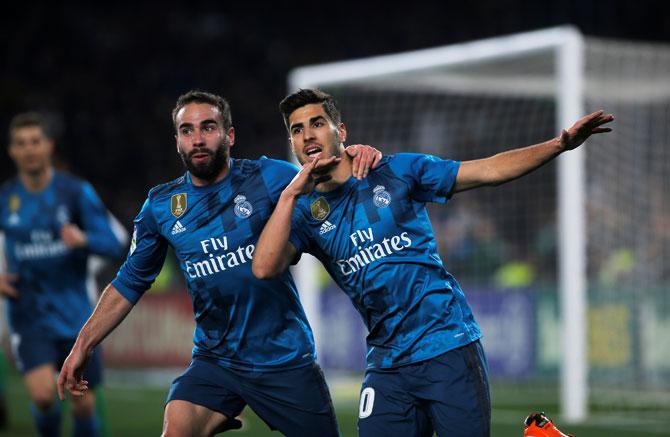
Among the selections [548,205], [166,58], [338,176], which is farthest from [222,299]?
[166,58]

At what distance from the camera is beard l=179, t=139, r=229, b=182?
14.9ft

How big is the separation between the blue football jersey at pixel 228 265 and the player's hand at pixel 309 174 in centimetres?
54

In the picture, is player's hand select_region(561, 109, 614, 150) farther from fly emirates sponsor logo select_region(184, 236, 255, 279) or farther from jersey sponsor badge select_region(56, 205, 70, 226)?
jersey sponsor badge select_region(56, 205, 70, 226)

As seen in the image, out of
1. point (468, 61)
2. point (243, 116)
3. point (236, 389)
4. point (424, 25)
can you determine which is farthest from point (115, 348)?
point (236, 389)

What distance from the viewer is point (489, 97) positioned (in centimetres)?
1245

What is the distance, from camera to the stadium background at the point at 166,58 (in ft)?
66.7

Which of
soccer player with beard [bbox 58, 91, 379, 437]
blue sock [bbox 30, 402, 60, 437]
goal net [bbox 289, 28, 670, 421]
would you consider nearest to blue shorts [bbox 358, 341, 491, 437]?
soccer player with beard [bbox 58, 91, 379, 437]

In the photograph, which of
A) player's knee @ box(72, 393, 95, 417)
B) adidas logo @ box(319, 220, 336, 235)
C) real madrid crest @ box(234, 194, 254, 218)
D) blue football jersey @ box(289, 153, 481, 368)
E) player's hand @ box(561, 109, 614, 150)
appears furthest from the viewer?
player's knee @ box(72, 393, 95, 417)

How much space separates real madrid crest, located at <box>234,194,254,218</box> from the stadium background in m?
11.7

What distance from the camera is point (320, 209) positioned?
4355 mm

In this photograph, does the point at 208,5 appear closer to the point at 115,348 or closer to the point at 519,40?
the point at 115,348

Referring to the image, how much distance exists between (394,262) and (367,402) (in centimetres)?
54

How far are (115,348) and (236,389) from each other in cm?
1265

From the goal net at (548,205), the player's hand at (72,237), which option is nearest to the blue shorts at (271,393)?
the player's hand at (72,237)
